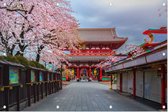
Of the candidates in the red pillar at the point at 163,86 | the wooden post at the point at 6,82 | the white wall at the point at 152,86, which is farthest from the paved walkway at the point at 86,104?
the wooden post at the point at 6,82

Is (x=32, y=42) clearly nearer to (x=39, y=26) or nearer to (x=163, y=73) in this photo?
(x=39, y=26)

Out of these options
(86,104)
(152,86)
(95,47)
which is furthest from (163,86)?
(95,47)

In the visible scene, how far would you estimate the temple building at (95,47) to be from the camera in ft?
238

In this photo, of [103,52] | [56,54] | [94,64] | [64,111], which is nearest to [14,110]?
[64,111]

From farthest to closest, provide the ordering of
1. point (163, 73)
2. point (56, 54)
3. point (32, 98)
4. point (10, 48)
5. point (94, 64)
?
point (94, 64)
point (56, 54)
point (10, 48)
point (32, 98)
point (163, 73)

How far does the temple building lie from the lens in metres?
72.6

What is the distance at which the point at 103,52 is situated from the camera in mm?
72562

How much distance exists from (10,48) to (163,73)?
957 centimetres

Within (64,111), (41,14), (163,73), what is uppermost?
(41,14)

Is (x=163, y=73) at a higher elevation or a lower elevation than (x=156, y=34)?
lower

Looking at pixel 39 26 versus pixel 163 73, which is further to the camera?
pixel 39 26

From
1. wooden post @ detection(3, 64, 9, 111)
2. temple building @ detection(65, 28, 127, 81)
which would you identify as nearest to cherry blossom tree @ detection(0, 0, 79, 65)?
wooden post @ detection(3, 64, 9, 111)

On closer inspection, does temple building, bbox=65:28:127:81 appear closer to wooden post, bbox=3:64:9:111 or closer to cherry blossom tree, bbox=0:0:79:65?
cherry blossom tree, bbox=0:0:79:65

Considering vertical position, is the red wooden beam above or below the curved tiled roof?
below
